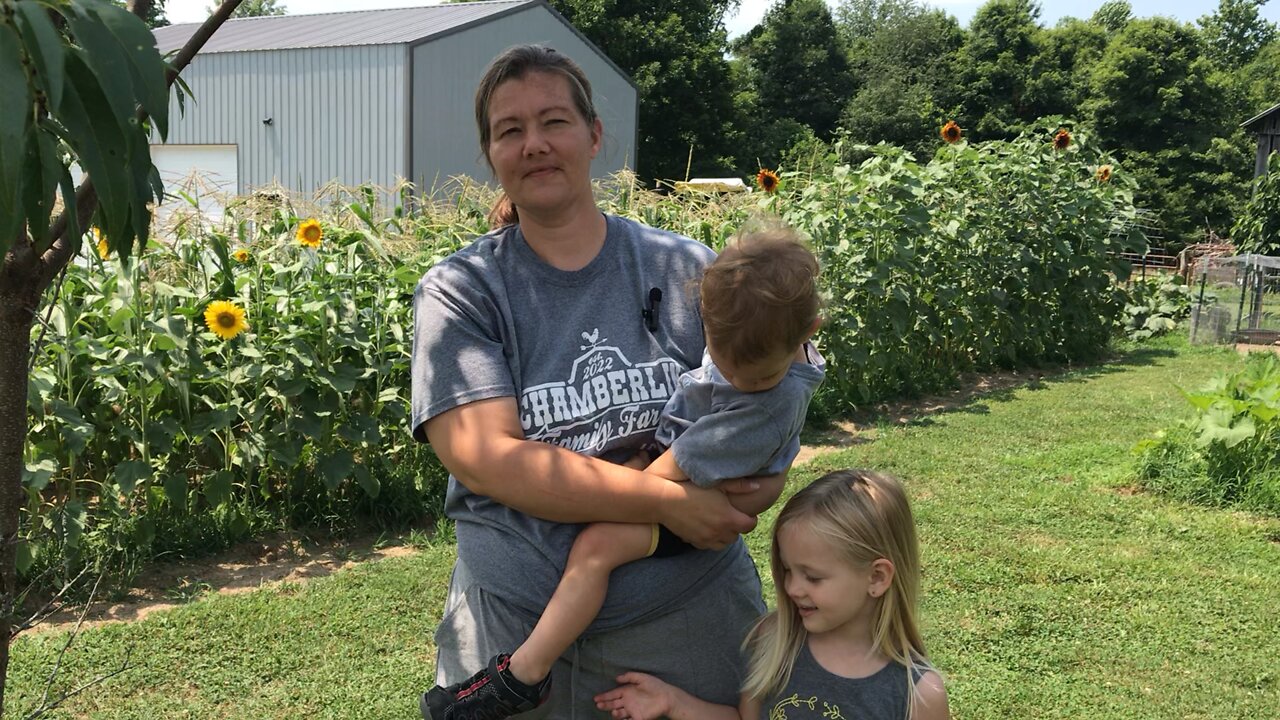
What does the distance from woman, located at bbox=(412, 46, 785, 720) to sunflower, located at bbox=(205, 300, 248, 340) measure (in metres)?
2.85

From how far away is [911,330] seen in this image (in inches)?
339

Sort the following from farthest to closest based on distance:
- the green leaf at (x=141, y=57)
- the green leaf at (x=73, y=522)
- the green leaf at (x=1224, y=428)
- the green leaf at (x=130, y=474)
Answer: the green leaf at (x=1224, y=428)
the green leaf at (x=130, y=474)
the green leaf at (x=73, y=522)
the green leaf at (x=141, y=57)

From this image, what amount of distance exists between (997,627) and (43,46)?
3.86 m

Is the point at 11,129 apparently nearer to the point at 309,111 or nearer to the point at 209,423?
the point at 209,423

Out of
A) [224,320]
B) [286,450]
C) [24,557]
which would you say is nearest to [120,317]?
[224,320]

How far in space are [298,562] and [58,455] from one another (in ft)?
3.32

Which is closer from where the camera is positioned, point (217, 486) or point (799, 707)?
point (799, 707)

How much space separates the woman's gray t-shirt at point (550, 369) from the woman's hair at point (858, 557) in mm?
158

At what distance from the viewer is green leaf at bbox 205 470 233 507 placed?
15.2ft

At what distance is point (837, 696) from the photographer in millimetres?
1914

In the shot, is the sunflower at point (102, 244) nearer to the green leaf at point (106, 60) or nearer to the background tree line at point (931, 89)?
the green leaf at point (106, 60)

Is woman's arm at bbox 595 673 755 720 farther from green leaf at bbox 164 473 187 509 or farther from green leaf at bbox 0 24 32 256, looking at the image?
green leaf at bbox 164 473 187 509

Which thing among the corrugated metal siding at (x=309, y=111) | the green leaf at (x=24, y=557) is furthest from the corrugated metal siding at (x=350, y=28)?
the green leaf at (x=24, y=557)

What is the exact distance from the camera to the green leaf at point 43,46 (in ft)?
2.83
